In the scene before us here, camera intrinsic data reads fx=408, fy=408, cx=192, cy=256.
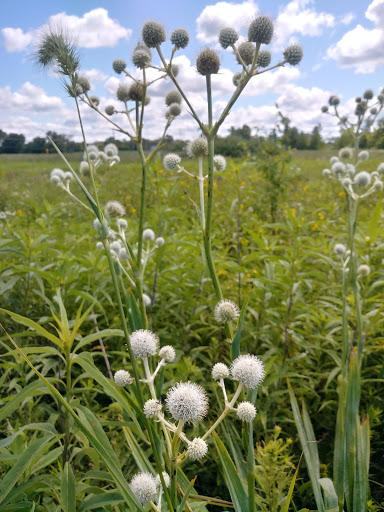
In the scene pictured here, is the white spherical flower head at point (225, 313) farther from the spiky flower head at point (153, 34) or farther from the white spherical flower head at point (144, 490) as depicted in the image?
the spiky flower head at point (153, 34)

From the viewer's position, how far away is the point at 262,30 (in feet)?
4.49

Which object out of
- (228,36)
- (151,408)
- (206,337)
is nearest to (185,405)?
(151,408)

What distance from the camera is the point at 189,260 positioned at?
3234mm

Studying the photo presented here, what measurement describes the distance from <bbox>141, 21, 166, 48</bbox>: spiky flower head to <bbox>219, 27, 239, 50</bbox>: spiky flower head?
0.25m

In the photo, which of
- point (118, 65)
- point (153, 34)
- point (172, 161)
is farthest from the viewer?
point (172, 161)

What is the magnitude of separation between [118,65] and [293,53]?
2.53 feet

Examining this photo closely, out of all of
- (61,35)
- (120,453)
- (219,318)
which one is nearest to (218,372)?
(219,318)

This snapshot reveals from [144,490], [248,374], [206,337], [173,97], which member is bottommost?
[206,337]

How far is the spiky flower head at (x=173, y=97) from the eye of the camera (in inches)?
78.8

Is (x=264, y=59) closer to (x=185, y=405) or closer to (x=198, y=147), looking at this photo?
(x=198, y=147)

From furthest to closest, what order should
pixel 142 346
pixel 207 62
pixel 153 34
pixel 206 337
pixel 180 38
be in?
pixel 206 337
pixel 180 38
pixel 153 34
pixel 207 62
pixel 142 346

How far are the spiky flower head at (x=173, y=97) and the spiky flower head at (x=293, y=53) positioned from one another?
0.58 metres

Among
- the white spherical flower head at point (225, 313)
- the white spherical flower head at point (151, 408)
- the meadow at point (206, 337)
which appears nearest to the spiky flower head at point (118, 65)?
the meadow at point (206, 337)

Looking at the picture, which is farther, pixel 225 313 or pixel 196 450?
pixel 225 313
